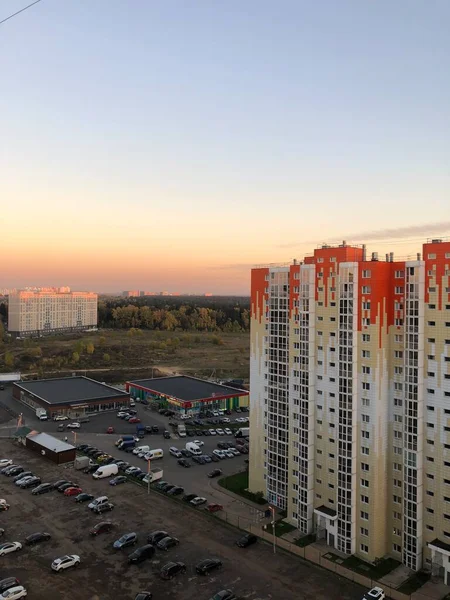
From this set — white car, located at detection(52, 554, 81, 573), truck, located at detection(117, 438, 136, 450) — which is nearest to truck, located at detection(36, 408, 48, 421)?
truck, located at detection(117, 438, 136, 450)

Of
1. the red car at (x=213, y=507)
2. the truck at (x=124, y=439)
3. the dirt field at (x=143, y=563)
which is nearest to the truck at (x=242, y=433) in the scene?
the truck at (x=124, y=439)

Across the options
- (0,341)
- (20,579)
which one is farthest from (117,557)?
(0,341)

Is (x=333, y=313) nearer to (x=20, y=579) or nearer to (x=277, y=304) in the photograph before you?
(x=277, y=304)

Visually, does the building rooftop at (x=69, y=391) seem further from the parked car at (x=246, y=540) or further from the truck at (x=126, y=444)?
the parked car at (x=246, y=540)

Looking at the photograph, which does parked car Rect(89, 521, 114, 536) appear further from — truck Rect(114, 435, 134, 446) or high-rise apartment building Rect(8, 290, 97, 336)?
high-rise apartment building Rect(8, 290, 97, 336)

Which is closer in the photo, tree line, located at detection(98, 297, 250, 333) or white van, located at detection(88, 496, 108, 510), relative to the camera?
white van, located at detection(88, 496, 108, 510)

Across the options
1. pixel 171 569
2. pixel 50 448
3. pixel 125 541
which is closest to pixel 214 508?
pixel 125 541
